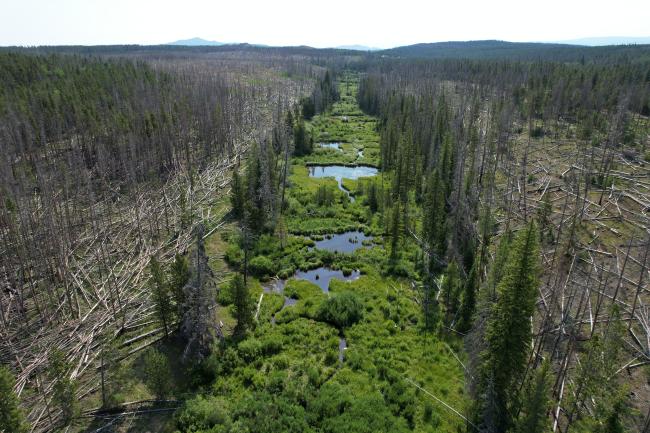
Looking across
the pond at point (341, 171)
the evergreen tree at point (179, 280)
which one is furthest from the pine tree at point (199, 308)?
the pond at point (341, 171)

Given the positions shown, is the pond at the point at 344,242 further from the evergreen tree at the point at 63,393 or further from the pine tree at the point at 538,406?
the evergreen tree at the point at 63,393

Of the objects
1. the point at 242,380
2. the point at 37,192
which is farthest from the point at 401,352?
the point at 37,192

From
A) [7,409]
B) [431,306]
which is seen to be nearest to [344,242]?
[431,306]

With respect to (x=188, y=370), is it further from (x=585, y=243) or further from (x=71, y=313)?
(x=585, y=243)

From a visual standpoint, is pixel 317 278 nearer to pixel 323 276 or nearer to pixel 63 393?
pixel 323 276

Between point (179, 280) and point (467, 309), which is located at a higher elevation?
point (179, 280)

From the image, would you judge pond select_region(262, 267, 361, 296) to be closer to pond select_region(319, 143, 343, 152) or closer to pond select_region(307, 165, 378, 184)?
pond select_region(307, 165, 378, 184)
